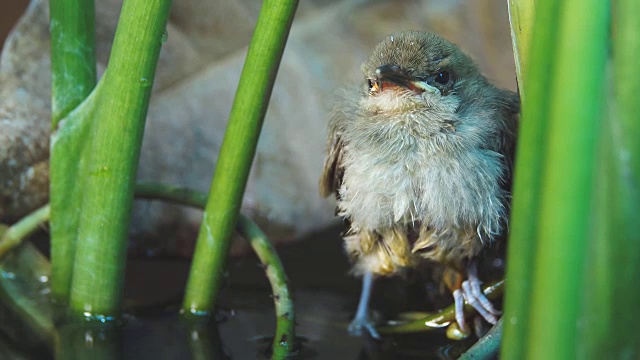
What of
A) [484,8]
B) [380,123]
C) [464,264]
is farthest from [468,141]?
[484,8]

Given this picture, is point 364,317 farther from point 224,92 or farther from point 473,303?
point 224,92

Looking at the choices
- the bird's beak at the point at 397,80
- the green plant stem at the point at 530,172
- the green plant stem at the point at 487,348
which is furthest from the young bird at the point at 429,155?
the green plant stem at the point at 530,172

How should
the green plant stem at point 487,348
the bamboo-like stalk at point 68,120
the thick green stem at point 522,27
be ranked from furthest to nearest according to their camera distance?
the bamboo-like stalk at point 68,120, the green plant stem at point 487,348, the thick green stem at point 522,27

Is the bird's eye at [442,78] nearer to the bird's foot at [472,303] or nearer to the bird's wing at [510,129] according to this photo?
the bird's wing at [510,129]

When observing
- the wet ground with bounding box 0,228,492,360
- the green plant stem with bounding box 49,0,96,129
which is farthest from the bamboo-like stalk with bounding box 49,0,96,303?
the wet ground with bounding box 0,228,492,360

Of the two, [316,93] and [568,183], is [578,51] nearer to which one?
[568,183]

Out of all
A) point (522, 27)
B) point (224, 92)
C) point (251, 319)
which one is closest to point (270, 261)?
point (251, 319)

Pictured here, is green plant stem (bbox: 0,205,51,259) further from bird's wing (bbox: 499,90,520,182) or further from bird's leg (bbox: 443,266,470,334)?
bird's wing (bbox: 499,90,520,182)
